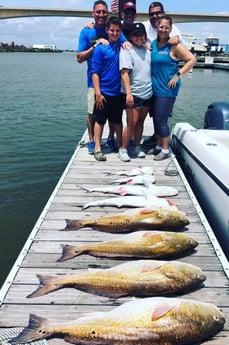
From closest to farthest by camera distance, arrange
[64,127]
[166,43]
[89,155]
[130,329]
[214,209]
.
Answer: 1. [130,329]
2. [214,209]
3. [166,43]
4. [89,155]
5. [64,127]

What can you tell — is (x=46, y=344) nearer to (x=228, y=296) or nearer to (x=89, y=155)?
(x=228, y=296)

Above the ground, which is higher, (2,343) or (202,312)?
(202,312)

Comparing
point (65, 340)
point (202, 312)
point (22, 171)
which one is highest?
point (202, 312)

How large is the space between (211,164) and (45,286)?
9.30 feet

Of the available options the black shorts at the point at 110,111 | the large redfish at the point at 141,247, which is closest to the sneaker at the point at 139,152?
the black shorts at the point at 110,111

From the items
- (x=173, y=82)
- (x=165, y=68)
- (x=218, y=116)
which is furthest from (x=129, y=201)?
(x=218, y=116)

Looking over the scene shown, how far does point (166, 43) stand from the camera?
5059mm

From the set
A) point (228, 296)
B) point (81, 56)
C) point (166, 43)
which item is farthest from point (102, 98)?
point (228, 296)

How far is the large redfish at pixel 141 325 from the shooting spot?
216cm

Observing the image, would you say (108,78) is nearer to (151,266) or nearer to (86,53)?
(86,53)

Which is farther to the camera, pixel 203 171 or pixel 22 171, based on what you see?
pixel 22 171

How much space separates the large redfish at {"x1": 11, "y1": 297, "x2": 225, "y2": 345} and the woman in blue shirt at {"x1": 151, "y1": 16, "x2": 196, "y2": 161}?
3501 millimetres

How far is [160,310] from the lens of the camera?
2252 mm

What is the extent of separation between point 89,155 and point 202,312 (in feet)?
13.8
